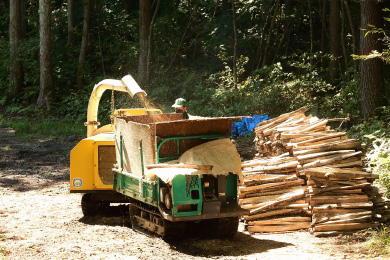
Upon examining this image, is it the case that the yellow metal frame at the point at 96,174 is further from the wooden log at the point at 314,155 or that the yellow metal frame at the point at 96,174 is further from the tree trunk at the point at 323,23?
the tree trunk at the point at 323,23

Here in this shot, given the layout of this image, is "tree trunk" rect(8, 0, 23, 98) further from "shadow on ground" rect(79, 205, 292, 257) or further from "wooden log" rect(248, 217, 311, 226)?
"wooden log" rect(248, 217, 311, 226)

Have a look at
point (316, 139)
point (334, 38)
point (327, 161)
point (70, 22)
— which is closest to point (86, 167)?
point (316, 139)

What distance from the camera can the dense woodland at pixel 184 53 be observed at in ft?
86.1

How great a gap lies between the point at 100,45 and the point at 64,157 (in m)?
14.1

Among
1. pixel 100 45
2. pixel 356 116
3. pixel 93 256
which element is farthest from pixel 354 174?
pixel 100 45

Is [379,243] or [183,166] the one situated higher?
[183,166]

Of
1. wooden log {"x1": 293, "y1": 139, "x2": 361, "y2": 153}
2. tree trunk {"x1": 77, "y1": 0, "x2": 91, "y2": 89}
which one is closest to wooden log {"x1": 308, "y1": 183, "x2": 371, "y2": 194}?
wooden log {"x1": 293, "y1": 139, "x2": 361, "y2": 153}

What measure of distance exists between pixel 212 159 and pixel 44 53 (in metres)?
22.0

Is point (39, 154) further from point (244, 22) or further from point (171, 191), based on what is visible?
point (244, 22)

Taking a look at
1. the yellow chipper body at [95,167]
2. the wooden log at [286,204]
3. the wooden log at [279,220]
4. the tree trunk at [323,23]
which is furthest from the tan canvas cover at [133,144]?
the tree trunk at [323,23]

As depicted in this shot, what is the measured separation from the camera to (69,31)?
3334cm

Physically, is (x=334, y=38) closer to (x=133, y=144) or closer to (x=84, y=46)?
(x=84, y=46)

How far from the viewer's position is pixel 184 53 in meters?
31.1

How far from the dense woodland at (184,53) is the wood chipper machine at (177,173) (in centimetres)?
1339
